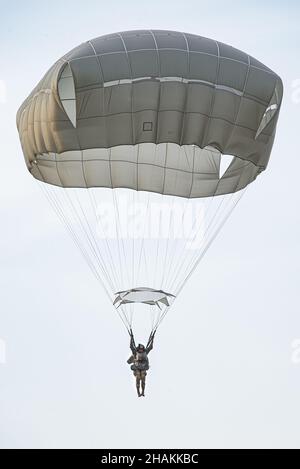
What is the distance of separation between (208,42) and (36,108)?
4.74 m

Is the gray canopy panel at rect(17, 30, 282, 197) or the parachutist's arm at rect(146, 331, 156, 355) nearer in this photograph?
the gray canopy panel at rect(17, 30, 282, 197)

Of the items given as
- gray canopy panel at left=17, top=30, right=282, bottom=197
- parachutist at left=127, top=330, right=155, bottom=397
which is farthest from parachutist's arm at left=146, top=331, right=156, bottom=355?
gray canopy panel at left=17, top=30, right=282, bottom=197

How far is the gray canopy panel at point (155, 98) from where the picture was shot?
3575 centimetres

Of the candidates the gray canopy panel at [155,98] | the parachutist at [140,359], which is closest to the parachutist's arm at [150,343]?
the parachutist at [140,359]

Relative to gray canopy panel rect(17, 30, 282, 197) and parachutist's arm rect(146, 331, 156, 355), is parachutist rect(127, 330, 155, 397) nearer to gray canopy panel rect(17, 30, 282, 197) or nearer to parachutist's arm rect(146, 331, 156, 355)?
parachutist's arm rect(146, 331, 156, 355)

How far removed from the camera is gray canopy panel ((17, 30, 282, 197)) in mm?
35750

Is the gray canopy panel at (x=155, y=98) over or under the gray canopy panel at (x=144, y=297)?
over

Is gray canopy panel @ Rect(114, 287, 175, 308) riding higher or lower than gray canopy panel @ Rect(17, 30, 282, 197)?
lower

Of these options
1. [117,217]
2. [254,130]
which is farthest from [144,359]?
[254,130]

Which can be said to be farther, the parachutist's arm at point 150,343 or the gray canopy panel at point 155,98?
the parachutist's arm at point 150,343

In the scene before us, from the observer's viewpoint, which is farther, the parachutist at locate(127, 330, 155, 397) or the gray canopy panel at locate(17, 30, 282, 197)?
the parachutist at locate(127, 330, 155, 397)

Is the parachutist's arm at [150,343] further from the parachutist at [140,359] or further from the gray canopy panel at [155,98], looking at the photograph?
the gray canopy panel at [155,98]

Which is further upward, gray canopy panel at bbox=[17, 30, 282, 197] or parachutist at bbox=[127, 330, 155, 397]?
gray canopy panel at bbox=[17, 30, 282, 197]

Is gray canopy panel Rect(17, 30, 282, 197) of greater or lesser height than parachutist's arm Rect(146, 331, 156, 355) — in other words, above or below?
above
